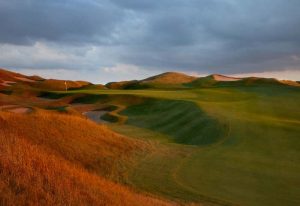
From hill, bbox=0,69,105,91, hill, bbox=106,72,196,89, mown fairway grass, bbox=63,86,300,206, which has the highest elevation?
hill, bbox=106,72,196,89

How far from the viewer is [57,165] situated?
1213 centimetres

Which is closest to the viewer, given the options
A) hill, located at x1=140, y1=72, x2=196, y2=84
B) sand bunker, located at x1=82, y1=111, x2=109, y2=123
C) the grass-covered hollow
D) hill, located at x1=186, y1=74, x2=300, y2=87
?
the grass-covered hollow

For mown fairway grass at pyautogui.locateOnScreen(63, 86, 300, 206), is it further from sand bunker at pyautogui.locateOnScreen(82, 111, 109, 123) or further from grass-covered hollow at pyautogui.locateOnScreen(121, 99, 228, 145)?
sand bunker at pyautogui.locateOnScreen(82, 111, 109, 123)

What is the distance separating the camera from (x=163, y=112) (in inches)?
1671

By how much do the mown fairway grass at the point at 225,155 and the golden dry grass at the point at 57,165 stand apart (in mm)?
1932

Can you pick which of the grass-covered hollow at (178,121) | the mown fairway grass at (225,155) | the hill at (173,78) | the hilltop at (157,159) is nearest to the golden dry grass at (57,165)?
the hilltop at (157,159)

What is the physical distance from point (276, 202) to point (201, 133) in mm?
15449

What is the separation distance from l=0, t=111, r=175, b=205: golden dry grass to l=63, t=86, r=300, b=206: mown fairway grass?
6.34 ft

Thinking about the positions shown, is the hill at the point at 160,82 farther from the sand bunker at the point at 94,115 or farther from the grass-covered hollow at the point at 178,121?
the sand bunker at the point at 94,115

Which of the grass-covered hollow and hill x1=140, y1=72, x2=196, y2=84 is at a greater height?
hill x1=140, y1=72, x2=196, y2=84

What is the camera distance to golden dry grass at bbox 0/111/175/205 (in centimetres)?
948

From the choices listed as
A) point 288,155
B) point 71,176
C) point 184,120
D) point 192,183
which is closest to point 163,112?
point 184,120

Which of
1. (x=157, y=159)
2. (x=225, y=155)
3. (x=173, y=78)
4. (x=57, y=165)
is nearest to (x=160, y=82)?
(x=173, y=78)

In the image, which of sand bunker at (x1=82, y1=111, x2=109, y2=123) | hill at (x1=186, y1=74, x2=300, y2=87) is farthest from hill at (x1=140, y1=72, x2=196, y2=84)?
sand bunker at (x1=82, y1=111, x2=109, y2=123)
